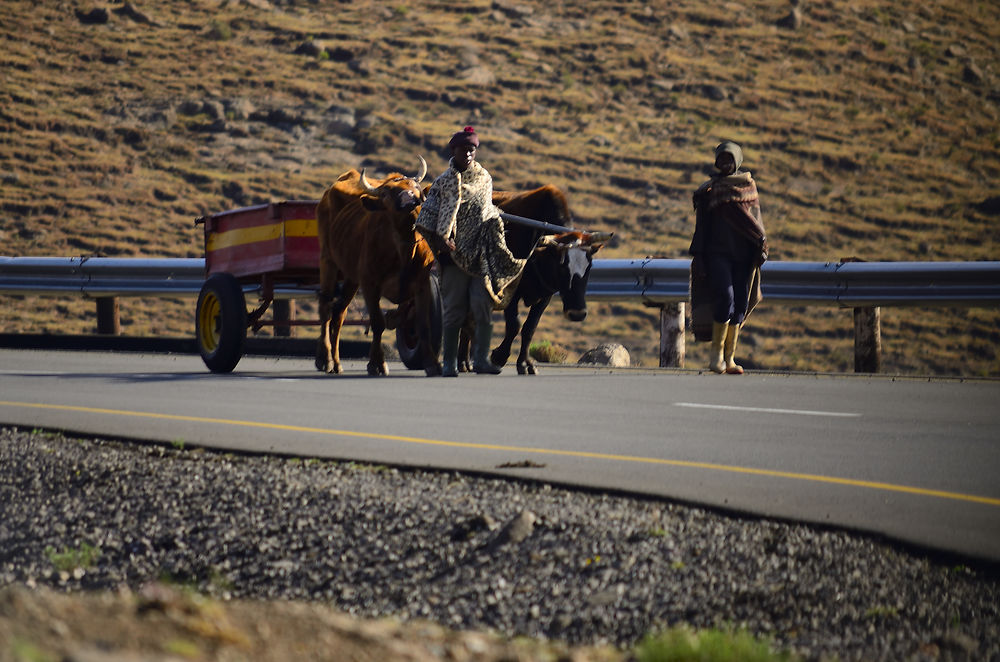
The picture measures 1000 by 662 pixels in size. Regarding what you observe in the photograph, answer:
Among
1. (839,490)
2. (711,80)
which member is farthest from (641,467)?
(711,80)

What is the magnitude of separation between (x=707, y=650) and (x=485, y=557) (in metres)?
2.01

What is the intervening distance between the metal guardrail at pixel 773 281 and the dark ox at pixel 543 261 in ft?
8.31

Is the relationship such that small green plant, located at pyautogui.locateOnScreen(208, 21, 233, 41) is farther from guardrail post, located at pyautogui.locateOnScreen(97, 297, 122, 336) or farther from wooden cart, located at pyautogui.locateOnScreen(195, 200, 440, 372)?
wooden cart, located at pyautogui.locateOnScreen(195, 200, 440, 372)

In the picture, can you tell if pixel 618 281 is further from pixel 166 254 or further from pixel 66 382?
pixel 166 254

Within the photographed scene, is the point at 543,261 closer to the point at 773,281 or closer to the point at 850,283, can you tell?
the point at 773,281

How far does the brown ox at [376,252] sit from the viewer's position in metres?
14.9

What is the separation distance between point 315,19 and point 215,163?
1866 cm

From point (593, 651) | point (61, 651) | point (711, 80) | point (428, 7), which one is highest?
point (428, 7)

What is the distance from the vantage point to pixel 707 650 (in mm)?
4664

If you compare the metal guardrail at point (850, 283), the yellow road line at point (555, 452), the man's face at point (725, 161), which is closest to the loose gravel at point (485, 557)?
the yellow road line at point (555, 452)

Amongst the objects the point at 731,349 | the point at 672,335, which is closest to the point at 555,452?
the point at 731,349

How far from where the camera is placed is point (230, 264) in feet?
53.3

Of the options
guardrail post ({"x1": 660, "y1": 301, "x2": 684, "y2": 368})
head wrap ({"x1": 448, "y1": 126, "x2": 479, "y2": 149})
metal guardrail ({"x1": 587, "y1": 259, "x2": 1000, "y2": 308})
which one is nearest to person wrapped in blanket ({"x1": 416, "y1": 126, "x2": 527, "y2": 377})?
head wrap ({"x1": 448, "y1": 126, "x2": 479, "y2": 149})

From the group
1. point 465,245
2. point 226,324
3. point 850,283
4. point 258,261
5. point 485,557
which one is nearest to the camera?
point 485,557
